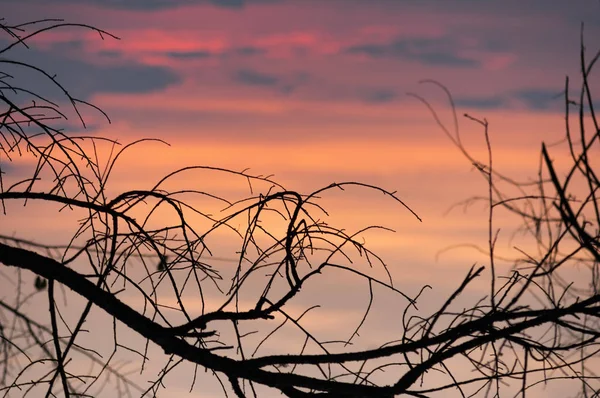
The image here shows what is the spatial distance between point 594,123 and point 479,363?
136cm

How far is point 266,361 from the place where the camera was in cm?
363

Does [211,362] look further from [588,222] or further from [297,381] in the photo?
[588,222]

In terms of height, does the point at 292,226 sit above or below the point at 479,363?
above

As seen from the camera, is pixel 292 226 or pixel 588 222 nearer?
pixel 588 222

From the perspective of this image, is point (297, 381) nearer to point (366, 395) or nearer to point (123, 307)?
point (366, 395)

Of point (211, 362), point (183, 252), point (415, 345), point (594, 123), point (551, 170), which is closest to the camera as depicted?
point (551, 170)

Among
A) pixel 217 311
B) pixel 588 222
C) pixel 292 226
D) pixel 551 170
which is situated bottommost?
pixel 551 170

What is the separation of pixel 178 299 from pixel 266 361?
478mm

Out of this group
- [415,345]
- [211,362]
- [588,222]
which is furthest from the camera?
[211,362]

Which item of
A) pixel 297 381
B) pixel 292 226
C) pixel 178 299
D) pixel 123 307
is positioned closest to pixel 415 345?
pixel 297 381

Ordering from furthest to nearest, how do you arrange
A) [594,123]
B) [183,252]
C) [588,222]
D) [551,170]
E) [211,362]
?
1. [183,252]
2. [211,362]
3. [588,222]
4. [594,123]
5. [551,170]

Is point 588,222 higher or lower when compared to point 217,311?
lower

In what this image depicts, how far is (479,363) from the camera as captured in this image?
3748 millimetres

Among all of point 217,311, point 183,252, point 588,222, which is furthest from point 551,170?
point 183,252
